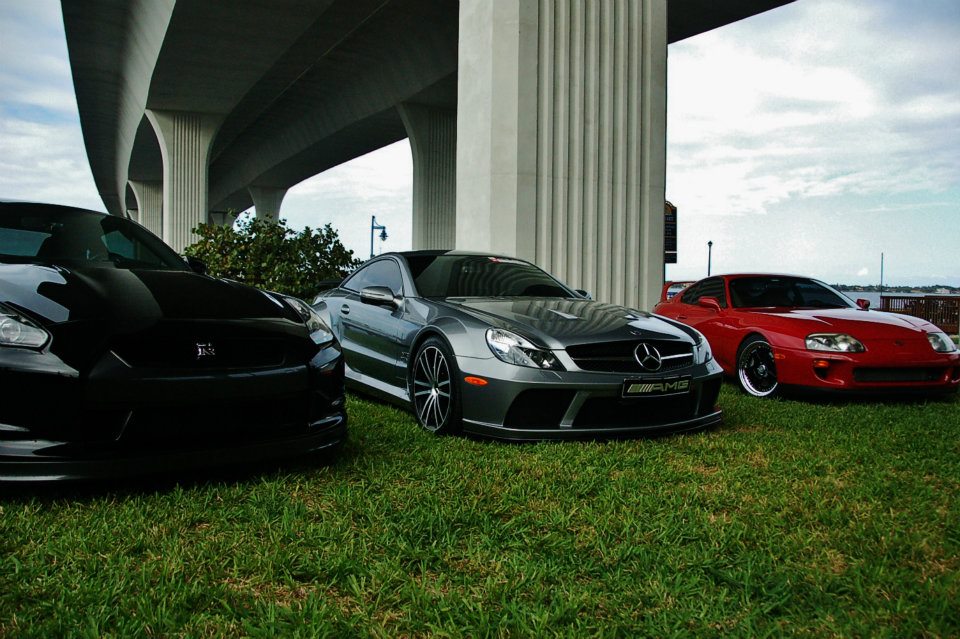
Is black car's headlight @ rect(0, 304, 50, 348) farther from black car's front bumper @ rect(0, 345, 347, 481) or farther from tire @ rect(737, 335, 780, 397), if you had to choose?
tire @ rect(737, 335, 780, 397)

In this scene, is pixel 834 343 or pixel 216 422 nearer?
pixel 216 422

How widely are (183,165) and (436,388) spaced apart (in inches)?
931

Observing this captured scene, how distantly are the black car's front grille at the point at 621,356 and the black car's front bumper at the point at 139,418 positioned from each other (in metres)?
1.68

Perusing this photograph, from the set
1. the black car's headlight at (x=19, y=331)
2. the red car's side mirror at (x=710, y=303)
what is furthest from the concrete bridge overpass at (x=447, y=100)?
the black car's headlight at (x=19, y=331)

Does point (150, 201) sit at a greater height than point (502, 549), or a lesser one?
greater

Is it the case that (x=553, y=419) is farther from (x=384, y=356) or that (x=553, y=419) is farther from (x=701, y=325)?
(x=701, y=325)

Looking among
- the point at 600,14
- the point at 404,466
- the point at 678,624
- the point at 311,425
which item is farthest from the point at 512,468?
the point at 600,14

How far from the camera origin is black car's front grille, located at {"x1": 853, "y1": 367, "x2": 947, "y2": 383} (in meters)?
6.26

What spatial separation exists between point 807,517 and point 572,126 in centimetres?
793

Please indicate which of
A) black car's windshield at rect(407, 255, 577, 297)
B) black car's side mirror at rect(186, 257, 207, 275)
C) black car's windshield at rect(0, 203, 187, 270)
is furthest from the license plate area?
black car's windshield at rect(0, 203, 187, 270)

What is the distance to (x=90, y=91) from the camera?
28.8 m

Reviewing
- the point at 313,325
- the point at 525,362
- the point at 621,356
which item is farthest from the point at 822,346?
the point at 313,325

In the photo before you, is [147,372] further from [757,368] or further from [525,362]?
[757,368]

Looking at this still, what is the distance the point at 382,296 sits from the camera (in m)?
5.58
